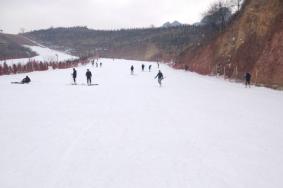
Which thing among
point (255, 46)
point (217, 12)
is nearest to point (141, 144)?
point (255, 46)

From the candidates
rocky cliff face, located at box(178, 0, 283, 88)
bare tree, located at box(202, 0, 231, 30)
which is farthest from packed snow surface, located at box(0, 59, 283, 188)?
bare tree, located at box(202, 0, 231, 30)

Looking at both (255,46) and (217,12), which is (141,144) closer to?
(255,46)

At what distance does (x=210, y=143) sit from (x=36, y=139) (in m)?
5.92

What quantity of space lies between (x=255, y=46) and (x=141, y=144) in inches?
1323

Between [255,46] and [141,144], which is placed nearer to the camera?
[141,144]

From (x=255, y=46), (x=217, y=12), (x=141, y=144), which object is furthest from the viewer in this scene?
(x=217, y=12)

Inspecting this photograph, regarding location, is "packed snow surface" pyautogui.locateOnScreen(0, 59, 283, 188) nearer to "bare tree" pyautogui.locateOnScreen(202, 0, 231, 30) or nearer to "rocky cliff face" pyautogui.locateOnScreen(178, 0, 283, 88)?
"rocky cliff face" pyautogui.locateOnScreen(178, 0, 283, 88)

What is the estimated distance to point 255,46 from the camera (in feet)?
142

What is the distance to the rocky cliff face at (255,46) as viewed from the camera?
120 feet

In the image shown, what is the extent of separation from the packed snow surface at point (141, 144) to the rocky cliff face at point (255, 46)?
47.3 feet

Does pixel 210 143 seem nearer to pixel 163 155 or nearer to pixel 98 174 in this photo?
pixel 163 155

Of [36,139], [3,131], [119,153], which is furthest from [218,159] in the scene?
[3,131]

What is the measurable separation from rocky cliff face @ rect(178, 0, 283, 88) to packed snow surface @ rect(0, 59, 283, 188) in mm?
14412

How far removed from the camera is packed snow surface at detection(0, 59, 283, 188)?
9.50m
